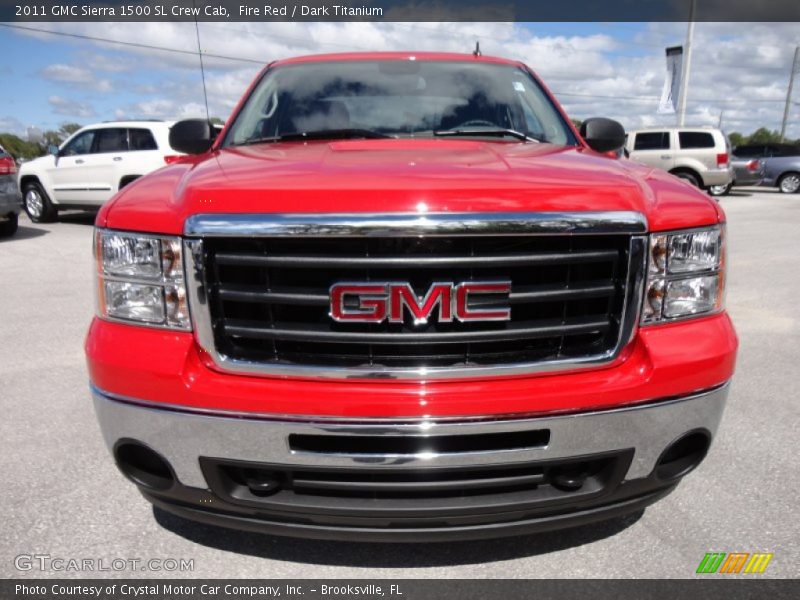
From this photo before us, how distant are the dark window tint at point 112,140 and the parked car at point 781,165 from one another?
67.6 ft

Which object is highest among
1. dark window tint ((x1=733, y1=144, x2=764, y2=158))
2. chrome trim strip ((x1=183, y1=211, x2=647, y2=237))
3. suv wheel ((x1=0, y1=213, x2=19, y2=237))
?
chrome trim strip ((x1=183, y1=211, x2=647, y2=237))

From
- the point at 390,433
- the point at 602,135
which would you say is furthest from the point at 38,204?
the point at 390,433

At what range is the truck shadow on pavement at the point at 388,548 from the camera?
7.32ft

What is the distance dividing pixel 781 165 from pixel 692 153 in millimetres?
6768

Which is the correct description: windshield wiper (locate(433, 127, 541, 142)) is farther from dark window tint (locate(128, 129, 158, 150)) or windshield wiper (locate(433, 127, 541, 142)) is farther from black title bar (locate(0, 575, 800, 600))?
dark window tint (locate(128, 129, 158, 150))

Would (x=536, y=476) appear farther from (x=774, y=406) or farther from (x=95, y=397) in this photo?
(x=774, y=406)

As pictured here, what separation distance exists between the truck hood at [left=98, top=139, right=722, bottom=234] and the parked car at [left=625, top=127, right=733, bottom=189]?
1633cm

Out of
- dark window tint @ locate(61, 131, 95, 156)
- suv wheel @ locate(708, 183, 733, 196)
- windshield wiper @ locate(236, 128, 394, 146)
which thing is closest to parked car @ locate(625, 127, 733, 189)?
suv wheel @ locate(708, 183, 733, 196)

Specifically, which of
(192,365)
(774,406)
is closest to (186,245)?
(192,365)

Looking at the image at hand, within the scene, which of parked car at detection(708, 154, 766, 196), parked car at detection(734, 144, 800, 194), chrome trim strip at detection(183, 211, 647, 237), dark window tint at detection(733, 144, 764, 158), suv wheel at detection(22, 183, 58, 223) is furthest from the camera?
dark window tint at detection(733, 144, 764, 158)

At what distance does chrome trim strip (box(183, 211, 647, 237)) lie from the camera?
1737mm

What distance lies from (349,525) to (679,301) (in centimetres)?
122

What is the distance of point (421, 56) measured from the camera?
11.8ft

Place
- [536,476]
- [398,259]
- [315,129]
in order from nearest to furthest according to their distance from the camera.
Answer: [398,259] → [536,476] → [315,129]
